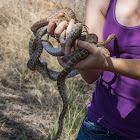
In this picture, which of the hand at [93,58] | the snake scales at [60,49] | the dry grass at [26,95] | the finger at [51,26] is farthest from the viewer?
the dry grass at [26,95]

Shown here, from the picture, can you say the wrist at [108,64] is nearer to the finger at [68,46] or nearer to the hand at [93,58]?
the hand at [93,58]

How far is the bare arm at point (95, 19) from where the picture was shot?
1.61m

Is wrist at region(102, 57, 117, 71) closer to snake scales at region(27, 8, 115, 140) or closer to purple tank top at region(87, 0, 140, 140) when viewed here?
snake scales at region(27, 8, 115, 140)

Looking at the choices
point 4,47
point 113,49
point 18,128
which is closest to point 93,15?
point 113,49

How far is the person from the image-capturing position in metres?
1.24

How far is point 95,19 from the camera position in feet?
5.33

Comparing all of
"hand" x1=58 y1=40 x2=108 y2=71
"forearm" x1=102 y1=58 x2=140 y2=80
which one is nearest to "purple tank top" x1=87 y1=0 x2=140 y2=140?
"forearm" x1=102 y1=58 x2=140 y2=80

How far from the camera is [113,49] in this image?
4.95ft

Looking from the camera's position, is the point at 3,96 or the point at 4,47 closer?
the point at 3,96

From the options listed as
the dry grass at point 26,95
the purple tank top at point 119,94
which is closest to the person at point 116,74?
the purple tank top at point 119,94

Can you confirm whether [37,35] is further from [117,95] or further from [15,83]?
[15,83]

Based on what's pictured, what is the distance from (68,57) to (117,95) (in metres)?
0.43

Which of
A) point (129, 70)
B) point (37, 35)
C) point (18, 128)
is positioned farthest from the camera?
point (18, 128)

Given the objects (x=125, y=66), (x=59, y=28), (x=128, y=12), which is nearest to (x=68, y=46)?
(x=59, y=28)
